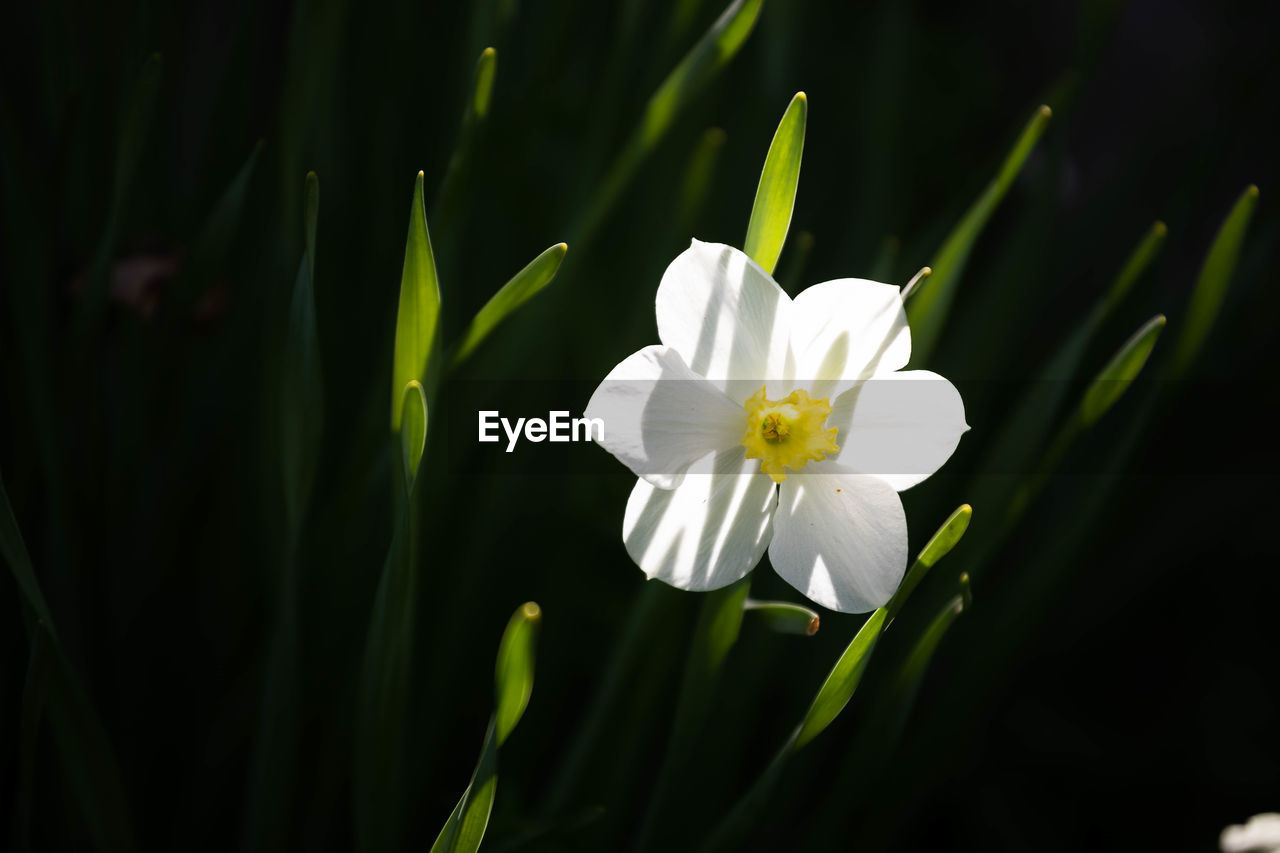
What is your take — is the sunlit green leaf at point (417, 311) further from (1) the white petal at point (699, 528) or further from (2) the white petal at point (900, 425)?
(2) the white petal at point (900, 425)

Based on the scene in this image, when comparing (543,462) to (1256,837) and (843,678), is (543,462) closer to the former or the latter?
(843,678)

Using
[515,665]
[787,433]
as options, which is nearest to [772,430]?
[787,433]

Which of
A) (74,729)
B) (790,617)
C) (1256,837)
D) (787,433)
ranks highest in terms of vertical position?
(787,433)

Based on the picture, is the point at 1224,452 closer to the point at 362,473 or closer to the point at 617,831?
the point at 617,831

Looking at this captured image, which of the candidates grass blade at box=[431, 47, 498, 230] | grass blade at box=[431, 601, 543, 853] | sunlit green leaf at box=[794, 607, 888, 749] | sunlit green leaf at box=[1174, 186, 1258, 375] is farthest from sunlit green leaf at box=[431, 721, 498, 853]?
sunlit green leaf at box=[1174, 186, 1258, 375]

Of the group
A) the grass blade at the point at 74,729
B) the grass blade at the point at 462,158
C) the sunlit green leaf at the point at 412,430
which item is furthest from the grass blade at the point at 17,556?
the grass blade at the point at 462,158

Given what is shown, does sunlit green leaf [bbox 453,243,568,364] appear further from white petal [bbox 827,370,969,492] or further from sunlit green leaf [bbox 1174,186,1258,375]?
sunlit green leaf [bbox 1174,186,1258,375]
